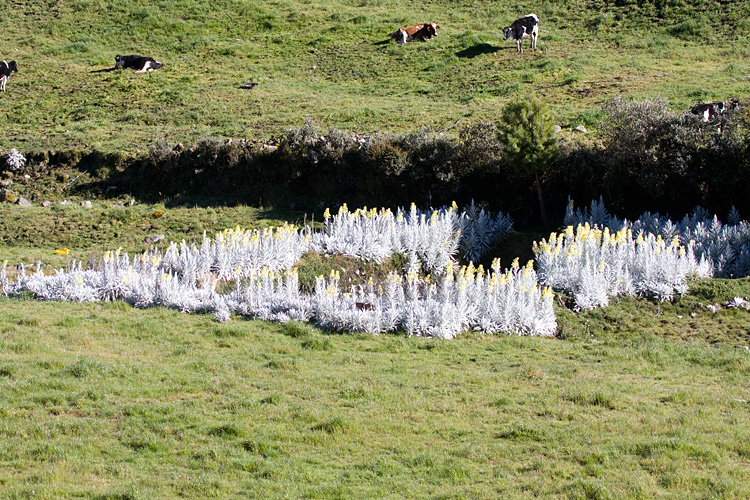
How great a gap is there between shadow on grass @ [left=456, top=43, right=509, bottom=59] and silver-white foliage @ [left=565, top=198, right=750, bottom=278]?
2091cm

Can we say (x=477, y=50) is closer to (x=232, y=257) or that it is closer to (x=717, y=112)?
(x=717, y=112)

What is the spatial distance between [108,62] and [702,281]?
3708 cm

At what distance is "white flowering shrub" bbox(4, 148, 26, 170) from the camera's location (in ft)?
96.4

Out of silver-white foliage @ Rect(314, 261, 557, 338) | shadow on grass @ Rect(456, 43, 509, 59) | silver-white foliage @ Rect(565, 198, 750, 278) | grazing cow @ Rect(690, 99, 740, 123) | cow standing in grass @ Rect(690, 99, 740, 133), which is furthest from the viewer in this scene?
shadow on grass @ Rect(456, 43, 509, 59)

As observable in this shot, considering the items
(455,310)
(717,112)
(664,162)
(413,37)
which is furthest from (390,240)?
(413,37)

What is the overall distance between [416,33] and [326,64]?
5854 mm

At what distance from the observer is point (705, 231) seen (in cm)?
2009

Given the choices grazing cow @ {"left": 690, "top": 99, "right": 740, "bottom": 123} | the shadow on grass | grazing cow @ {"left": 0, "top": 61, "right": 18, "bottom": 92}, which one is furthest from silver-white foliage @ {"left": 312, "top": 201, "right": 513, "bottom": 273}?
grazing cow @ {"left": 0, "top": 61, "right": 18, "bottom": 92}

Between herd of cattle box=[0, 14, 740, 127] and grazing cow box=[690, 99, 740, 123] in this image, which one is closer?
grazing cow box=[690, 99, 740, 123]

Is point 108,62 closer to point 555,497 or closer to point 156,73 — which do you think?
point 156,73

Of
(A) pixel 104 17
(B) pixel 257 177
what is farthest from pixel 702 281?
(A) pixel 104 17

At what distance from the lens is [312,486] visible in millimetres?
8492

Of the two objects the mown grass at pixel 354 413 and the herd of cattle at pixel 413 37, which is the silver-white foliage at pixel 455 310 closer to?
the mown grass at pixel 354 413

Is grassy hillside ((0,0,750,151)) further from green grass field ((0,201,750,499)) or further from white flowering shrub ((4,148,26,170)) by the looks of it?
Result: green grass field ((0,201,750,499))
